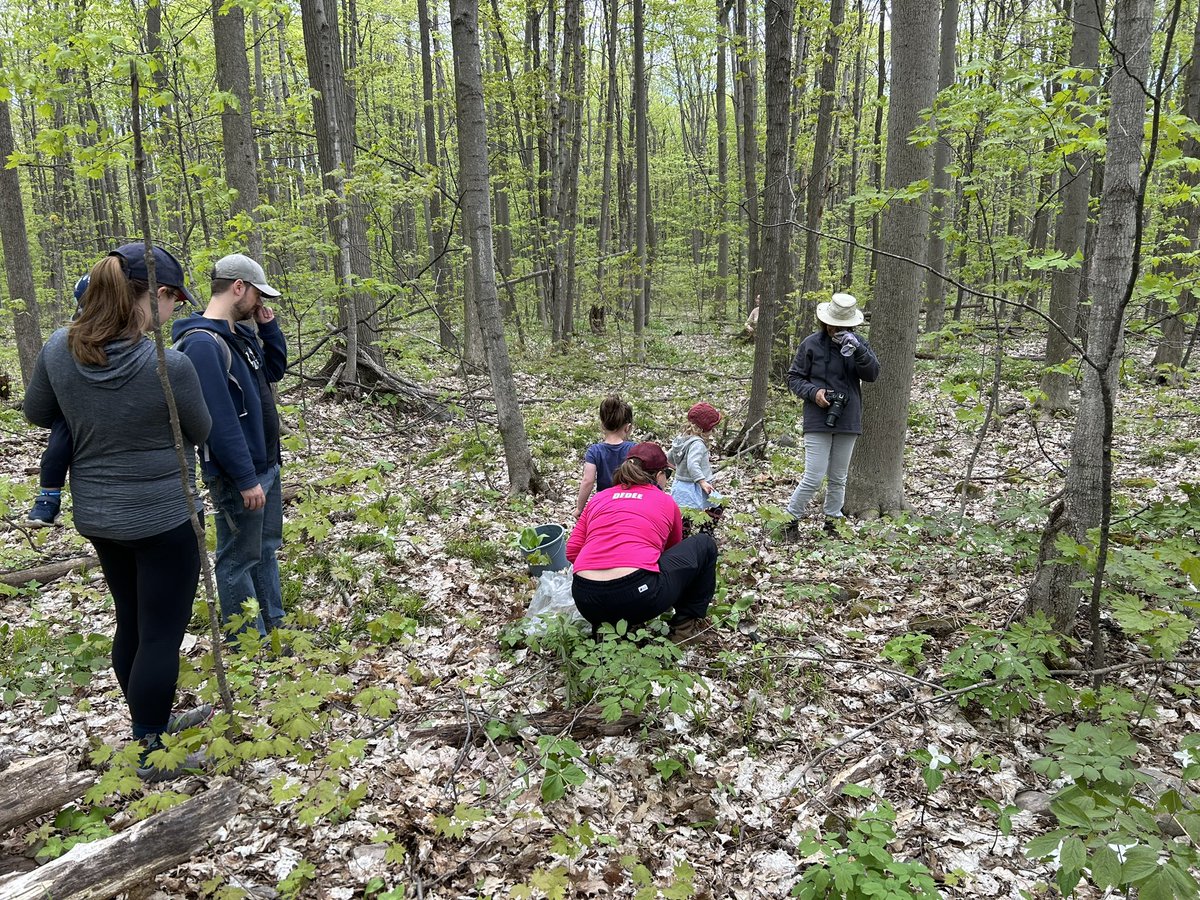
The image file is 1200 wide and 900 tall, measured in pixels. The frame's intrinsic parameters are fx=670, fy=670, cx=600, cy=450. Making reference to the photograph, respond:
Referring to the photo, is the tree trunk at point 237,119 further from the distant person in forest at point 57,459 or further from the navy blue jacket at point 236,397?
the distant person in forest at point 57,459

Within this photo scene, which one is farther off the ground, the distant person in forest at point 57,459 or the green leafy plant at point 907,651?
the distant person in forest at point 57,459

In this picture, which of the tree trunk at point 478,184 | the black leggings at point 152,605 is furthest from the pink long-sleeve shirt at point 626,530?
the tree trunk at point 478,184

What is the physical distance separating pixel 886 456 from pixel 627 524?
3362 millimetres

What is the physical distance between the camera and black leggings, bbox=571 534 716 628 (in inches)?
145

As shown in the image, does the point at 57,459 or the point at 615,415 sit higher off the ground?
the point at 57,459

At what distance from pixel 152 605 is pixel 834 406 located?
4919 millimetres

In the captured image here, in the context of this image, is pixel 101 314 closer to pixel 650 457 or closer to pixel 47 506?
pixel 47 506

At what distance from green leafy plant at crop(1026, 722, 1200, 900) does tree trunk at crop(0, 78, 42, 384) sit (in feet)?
38.1

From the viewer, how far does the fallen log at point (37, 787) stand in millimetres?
2533

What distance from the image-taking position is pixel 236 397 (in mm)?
3613

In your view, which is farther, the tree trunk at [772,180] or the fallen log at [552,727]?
the tree trunk at [772,180]

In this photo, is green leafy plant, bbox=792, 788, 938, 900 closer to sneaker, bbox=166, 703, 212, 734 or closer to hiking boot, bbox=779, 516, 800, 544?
sneaker, bbox=166, 703, 212, 734

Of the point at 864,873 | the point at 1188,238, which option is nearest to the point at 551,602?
the point at 864,873

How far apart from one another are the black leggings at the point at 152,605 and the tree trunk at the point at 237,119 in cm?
514
